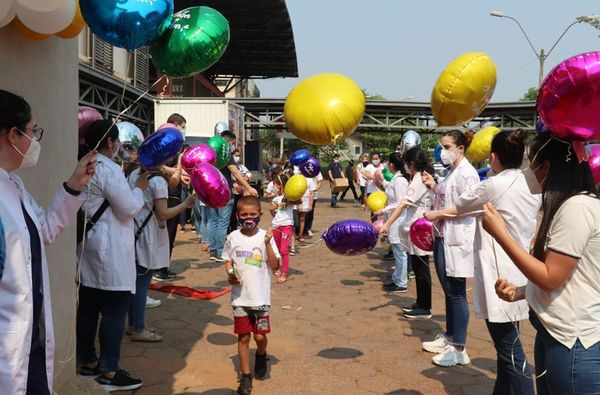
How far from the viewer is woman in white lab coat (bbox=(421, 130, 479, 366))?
13.9 feet

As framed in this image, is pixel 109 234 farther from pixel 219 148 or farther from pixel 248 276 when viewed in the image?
pixel 219 148

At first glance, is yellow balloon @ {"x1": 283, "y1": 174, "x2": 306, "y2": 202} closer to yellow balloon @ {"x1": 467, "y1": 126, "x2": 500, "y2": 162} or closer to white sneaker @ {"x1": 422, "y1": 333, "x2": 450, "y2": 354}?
yellow balloon @ {"x1": 467, "y1": 126, "x2": 500, "y2": 162}

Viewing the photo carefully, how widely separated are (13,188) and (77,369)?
7.42ft

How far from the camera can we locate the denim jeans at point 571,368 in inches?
83.0

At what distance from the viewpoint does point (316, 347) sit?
4945 millimetres

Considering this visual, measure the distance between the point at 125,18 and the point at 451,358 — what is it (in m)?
3.54

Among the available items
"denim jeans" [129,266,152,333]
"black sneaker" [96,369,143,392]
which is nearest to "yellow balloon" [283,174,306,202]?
"denim jeans" [129,266,152,333]

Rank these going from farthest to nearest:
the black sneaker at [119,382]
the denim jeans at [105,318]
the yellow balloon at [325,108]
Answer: the black sneaker at [119,382]
the denim jeans at [105,318]
the yellow balloon at [325,108]

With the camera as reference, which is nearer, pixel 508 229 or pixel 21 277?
pixel 21 277

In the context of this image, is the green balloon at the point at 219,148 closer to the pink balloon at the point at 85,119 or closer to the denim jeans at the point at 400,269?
the pink balloon at the point at 85,119

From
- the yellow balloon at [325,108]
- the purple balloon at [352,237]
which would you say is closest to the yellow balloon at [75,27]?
the yellow balloon at [325,108]

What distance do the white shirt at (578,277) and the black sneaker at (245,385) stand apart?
7.35ft

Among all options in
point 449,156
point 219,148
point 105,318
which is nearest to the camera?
point 105,318

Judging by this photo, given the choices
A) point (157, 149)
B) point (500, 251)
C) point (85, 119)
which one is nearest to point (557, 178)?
point (500, 251)
